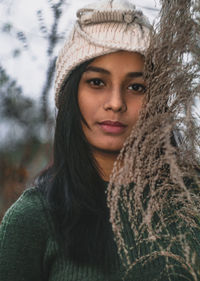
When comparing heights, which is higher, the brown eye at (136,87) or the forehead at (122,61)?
the forehead at (122,61)

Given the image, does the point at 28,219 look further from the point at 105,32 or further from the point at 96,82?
the point at 105,32

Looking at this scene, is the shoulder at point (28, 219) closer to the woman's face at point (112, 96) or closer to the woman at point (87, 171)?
the woman at point (87, 171)

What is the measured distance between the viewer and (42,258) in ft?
5.74

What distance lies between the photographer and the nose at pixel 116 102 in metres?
1.65

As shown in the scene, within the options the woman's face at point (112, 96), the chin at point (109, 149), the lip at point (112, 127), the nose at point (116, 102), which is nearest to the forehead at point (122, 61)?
the woman's face at point (112, 96)

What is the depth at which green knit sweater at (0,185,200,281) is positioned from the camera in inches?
64.6

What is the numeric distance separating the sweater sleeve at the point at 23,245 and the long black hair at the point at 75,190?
0.09 meters

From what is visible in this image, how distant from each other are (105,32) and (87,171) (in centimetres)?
72

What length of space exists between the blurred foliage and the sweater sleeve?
3.00 feet

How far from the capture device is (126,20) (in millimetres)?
1826

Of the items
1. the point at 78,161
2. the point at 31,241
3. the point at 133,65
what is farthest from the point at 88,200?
the point at 133,65

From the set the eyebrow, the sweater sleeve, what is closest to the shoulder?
the sweater sleeve

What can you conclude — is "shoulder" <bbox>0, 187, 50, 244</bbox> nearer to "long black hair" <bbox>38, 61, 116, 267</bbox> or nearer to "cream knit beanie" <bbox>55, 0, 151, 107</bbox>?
"long black hair" <bbox>38, 61, 116, 267</bbox>

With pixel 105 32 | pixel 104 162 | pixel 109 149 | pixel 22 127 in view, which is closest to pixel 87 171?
pixel 104 162
